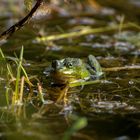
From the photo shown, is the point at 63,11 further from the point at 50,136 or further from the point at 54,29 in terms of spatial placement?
the point at 50,136

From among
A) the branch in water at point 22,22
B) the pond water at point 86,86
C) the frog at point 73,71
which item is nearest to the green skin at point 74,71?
the frog at point 73,71

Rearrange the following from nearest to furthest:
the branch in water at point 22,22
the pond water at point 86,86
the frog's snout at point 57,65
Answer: the pond water at point 86,86 < the branch in water at point 22,22 < the frog's snout at point 57,65

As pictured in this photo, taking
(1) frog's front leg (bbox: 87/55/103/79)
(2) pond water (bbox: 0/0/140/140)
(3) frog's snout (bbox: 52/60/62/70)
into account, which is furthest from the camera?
(1) frog's front leg (bbox: 87/55/103/79)

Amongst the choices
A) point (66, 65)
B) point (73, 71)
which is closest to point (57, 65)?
point (66, 65)

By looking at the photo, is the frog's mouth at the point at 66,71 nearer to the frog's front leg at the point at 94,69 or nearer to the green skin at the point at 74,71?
the green skin at the point at 74,71

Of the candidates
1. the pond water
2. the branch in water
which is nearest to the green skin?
the pond water

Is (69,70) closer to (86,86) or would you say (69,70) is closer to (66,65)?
(66,65)

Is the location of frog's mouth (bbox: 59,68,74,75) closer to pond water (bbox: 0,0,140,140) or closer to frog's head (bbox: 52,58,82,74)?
frog's head (bbox: 52,58,82,74)
